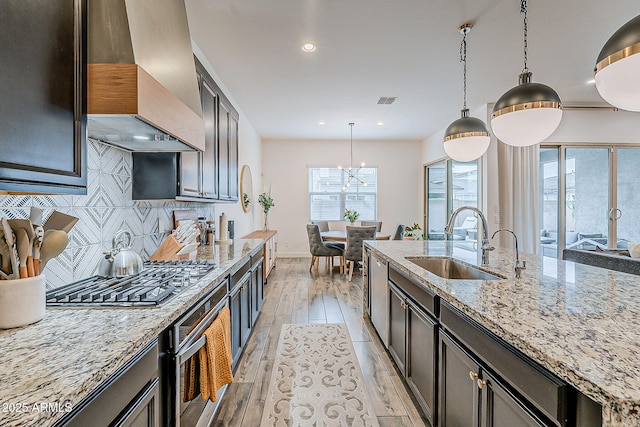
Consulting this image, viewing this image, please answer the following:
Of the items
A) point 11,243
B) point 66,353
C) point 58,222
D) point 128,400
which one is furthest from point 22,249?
point 128,400

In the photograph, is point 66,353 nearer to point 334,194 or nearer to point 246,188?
point 246,188

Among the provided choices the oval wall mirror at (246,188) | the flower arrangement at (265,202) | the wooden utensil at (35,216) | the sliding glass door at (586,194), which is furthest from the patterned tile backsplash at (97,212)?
the sliding glass door at (586,194)

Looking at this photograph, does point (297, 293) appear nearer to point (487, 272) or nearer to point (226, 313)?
point (226, 313)

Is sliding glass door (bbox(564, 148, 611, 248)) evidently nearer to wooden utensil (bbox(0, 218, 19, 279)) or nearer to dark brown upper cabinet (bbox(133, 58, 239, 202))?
dark brown upper cabinet (bbox(133, 58, 239, 202))

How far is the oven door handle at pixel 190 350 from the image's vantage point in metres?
1.22

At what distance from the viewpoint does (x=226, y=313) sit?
183 cm

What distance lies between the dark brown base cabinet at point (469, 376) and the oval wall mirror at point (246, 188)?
11.9 feet

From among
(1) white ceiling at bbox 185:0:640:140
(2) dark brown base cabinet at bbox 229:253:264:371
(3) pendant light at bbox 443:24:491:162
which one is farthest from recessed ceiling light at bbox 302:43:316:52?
(2) dark brown base cabinet at bbox 229:253:264:371

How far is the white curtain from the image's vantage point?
501 cm

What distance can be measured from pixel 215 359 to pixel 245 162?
4.47m

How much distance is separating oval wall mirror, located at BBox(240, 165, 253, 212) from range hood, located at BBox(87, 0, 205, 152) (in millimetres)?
3380

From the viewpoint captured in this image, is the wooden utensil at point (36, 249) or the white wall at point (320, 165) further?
the white wall at point (320, 165)

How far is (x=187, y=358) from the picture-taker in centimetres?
127

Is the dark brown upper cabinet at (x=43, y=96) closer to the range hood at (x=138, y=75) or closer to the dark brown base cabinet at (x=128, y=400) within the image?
the range hood at (x=138, y=75)
